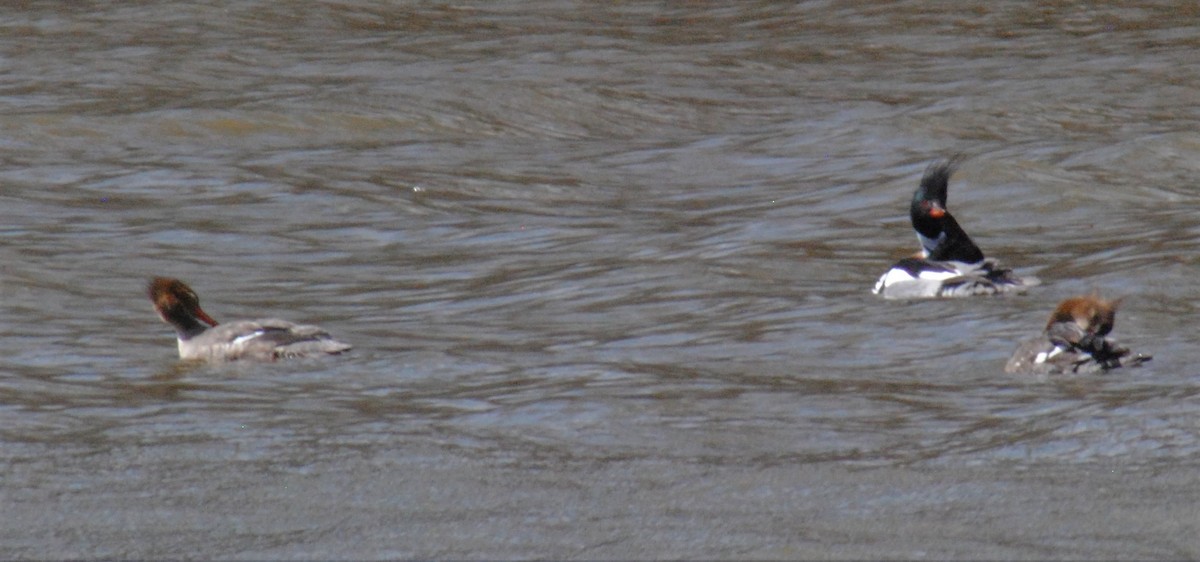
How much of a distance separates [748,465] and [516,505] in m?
0.99

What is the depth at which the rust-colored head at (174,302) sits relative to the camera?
33.7ft

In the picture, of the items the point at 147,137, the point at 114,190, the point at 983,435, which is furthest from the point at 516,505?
the point at 147,137

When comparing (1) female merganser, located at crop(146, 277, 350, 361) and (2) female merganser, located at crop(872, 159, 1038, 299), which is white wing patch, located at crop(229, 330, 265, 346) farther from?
(2) female merganser, located at crop(872, 159, 1038, 299)

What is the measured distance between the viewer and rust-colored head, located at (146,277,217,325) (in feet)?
33.7

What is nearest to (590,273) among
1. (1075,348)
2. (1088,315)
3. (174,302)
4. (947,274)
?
(947,274)

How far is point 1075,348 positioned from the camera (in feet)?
29.5

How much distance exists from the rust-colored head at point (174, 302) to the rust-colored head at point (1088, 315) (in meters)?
3.95

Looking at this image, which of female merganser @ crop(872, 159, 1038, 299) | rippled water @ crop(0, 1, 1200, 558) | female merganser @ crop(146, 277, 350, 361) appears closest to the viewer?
rippled water @ crop(0, 1, 1200, 558)

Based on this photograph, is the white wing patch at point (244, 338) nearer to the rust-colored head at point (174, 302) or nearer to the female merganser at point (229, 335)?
the female merganser at point (229, 335)

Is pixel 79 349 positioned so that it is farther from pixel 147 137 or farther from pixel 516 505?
pixel 147 137

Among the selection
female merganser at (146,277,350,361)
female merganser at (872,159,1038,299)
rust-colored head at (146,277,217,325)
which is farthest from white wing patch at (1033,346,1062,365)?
rust-colored head at (146,277,217,325)

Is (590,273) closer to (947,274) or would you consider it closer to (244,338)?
(947,274)

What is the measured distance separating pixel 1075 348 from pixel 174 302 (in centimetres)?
418

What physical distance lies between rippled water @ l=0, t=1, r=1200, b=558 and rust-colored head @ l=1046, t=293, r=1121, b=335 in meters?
0.26
